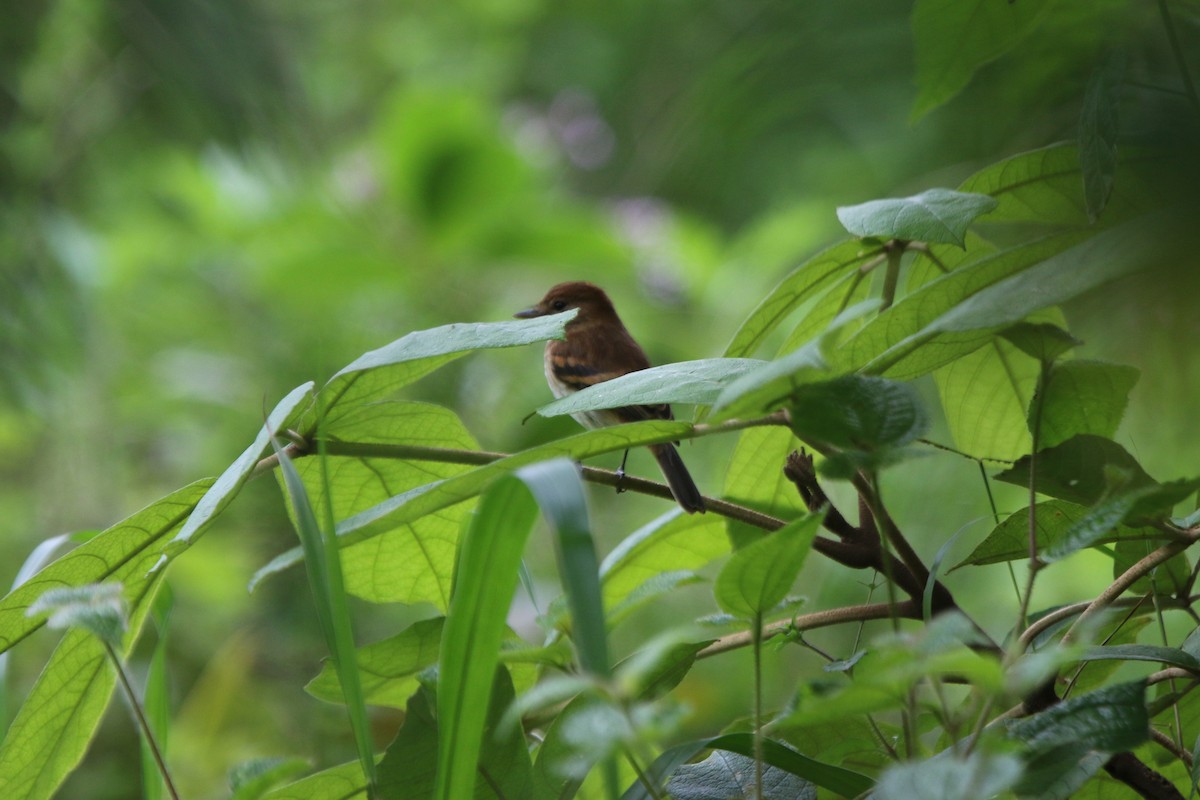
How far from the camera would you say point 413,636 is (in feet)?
2.43

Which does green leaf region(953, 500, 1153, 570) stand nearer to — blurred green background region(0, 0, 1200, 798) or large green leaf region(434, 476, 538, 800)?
blurred green background region(0, 0, 1200, 798)

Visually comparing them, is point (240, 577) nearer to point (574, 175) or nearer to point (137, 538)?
point (137, 538)

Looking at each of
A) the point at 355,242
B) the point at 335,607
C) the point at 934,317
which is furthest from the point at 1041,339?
the point at 355,242

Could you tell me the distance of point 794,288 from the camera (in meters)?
0.78

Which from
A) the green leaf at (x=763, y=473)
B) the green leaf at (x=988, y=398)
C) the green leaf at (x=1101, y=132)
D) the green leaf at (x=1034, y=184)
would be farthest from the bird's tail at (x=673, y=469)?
the green leaf at (x=1101, y=132)

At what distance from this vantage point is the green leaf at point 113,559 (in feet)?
2.14

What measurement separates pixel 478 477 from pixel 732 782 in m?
0.23

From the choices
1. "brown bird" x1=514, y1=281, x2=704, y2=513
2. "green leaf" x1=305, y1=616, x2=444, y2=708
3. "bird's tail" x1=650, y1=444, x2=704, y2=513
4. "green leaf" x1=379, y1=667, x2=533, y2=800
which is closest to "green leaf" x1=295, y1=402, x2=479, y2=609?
"green leaf" x1=305, y1=616, x2=444, y2=708

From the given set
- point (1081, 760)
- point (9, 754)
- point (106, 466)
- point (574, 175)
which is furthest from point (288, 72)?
point (574, 175)

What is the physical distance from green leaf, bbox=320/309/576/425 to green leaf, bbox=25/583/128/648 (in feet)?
0.63

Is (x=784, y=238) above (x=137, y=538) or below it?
below

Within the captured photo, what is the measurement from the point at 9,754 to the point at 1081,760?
66 cm

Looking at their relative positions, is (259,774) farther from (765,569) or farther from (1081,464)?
(1081,464)

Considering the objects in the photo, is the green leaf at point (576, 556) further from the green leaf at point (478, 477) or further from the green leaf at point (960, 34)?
the green leaf at point (960, 34)
